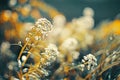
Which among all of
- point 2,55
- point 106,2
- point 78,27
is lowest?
point 2,55

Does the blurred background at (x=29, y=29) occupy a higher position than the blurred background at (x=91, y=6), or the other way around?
the blurred background at (x=91, y=6)

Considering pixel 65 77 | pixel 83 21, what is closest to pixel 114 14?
pixel 83 21

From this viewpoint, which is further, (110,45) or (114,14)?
(114,14)

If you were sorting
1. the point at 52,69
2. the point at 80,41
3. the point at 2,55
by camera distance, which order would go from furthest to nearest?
1. the point at 80,41
2. the point at 2,55
3. the point at 52,69

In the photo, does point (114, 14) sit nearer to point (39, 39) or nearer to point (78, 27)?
point (78, 27)

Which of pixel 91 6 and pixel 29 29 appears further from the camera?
pixel 91 6

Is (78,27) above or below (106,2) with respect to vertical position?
below

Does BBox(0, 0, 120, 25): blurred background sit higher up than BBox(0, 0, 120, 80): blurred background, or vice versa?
BBox(0, 0, 120, 25): blurred background

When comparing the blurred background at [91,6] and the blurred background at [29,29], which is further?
the blurred background at [91,6]

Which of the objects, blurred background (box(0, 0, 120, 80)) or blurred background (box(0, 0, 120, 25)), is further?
blurred background (box(0, 0, 120, 25))

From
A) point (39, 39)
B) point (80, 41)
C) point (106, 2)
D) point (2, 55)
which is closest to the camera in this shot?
point (39, 39)

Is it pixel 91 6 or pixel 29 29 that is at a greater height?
pixel 91 6
